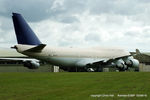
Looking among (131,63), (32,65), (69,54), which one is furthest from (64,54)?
(131,63)

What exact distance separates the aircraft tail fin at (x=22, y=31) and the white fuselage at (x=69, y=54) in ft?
3.22

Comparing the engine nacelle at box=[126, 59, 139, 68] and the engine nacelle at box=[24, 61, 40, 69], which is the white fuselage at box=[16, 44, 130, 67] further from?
the engine nacelle at box=[126, 59, 139, 68]

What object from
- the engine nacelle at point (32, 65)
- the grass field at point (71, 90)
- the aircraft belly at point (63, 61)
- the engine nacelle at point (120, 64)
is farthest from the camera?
the engine nacelle at point (32, 65)

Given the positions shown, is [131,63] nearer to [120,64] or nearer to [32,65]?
[120,64]

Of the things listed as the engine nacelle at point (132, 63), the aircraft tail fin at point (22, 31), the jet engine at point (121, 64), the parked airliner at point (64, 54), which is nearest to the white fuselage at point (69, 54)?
the parked airliner at point (64, 54)

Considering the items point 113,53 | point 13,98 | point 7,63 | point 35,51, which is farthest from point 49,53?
point 13,98

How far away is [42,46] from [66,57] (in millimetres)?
9613

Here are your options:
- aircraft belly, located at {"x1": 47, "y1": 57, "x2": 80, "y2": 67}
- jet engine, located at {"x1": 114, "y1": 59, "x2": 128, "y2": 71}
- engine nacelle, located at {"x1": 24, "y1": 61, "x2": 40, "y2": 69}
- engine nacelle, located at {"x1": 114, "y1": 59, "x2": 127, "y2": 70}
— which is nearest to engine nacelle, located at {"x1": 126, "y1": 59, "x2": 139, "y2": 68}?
jet engine, located at {"x1": 114, "y1": 59, "x2": 128, "y2": 71}

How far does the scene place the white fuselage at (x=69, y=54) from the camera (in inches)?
2152

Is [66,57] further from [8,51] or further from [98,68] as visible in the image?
[8,51]

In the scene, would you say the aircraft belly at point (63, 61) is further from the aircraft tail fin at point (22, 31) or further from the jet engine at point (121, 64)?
the jet engine at point (121, 64)

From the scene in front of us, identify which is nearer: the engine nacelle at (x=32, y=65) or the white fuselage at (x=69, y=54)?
the white fuselage at (x=69, y=54)

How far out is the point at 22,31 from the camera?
52.0 metres

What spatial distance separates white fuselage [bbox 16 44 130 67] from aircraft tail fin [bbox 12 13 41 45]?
3.22 feet
